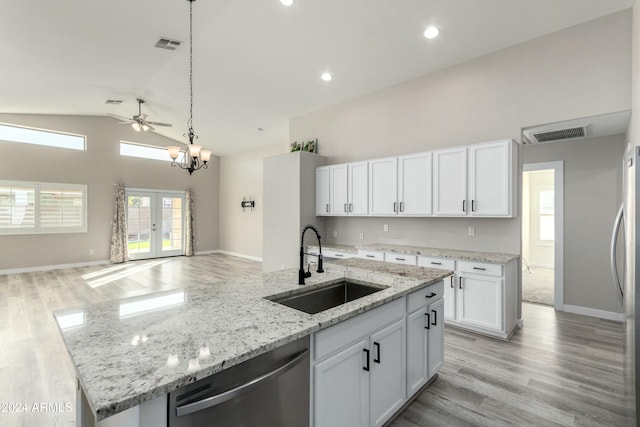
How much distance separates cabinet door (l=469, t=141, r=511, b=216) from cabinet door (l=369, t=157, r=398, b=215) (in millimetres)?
1090

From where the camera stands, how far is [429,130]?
462 cm

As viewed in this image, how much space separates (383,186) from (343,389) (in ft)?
11.5

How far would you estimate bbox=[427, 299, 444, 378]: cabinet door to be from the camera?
94.5 inches

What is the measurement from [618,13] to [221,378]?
4.89 meters

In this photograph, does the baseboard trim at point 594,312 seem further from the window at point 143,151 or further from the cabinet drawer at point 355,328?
the window at point 143,151

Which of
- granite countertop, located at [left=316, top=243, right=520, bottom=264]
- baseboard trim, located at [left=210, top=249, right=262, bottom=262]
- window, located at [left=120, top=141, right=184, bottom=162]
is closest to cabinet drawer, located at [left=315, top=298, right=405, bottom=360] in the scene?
granite countertop, located at [left=316, top=243, right=520, bottom=264]

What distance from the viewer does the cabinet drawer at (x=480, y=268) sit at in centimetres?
341

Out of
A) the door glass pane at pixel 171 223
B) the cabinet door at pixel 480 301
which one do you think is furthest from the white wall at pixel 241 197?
the cabinet door at pixel 480 301

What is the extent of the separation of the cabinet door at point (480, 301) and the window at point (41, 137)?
937 centimetres

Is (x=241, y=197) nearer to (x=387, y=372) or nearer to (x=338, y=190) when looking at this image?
(x=338, y=190)

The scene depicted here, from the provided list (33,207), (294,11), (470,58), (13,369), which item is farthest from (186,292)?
(33,207)

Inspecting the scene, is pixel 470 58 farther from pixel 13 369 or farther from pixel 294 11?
pixel 13 369

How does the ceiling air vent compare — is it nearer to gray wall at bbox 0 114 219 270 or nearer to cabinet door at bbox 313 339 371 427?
cabinet door at bbox 313 339 371 427

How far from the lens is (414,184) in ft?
14.3
